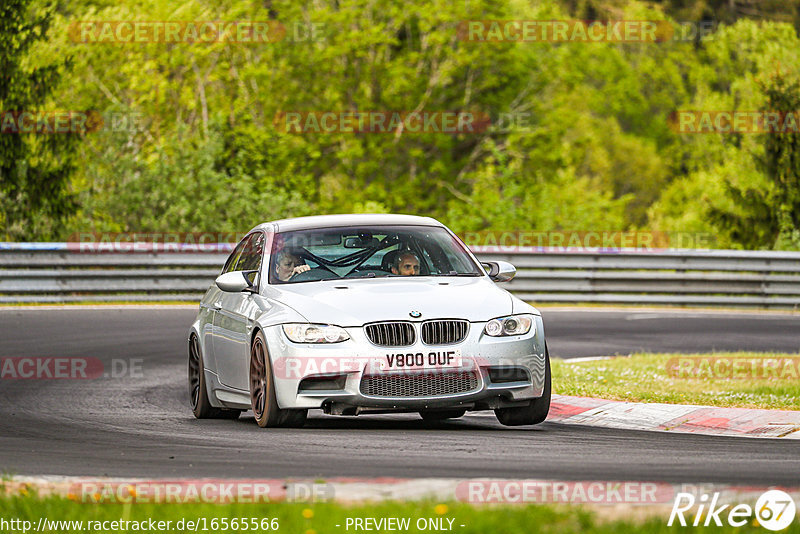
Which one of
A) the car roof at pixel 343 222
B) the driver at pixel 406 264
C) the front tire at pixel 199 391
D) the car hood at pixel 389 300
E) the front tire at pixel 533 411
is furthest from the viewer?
the front tire at pixel 199 391

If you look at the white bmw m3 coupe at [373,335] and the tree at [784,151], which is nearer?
the white bmw m3 coupe at [373,335]

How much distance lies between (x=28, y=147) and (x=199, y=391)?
18.9m

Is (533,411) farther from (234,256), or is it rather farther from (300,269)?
(234,256)

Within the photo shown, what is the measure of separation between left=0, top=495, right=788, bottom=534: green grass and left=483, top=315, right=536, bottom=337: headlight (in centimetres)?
381

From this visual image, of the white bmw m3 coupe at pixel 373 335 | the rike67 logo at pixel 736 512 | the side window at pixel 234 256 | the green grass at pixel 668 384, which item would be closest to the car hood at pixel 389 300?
the white bmw m3 coupe at pixel 373 335

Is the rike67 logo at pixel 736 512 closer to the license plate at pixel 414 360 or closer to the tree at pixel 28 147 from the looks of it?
the license plate at pixel 414 360

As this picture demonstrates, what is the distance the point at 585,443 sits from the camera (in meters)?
9.45

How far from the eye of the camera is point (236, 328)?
10883mm

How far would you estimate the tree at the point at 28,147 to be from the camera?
28.6 meters

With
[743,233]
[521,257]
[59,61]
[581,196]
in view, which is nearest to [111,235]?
[59,61]

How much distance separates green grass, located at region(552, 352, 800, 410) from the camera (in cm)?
1215

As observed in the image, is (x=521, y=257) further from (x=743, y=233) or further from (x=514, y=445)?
(x=514, y=445)

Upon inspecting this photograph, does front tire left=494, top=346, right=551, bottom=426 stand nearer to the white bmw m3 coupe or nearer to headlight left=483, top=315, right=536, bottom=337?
the white bmw m3 coupe

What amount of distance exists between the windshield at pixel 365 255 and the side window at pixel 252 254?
255 millimetres
